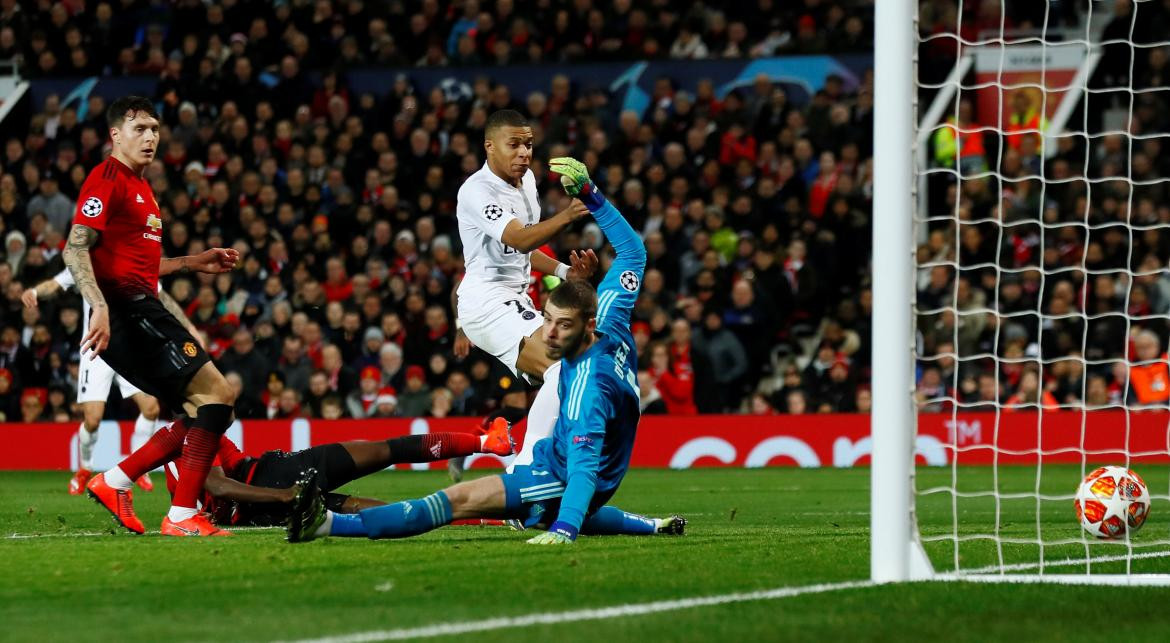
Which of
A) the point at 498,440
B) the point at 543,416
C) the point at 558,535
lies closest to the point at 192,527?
the point at 498,440

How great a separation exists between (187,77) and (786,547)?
14584 mm

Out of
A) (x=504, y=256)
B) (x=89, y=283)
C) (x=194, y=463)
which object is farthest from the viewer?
(x=504, y=256)

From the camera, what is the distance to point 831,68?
19.5 m

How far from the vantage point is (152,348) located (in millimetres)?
7805

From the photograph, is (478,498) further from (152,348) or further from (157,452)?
(157,452)

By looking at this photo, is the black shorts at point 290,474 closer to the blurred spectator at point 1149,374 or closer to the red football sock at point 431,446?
the red football sock at point 431,446

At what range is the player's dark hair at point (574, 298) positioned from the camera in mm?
6957

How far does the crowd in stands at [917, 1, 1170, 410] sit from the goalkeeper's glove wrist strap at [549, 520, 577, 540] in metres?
8.26

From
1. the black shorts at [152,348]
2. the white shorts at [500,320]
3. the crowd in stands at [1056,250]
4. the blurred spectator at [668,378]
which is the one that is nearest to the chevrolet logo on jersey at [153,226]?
the black shorts at [152,348]

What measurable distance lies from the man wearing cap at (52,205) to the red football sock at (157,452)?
1118 cm

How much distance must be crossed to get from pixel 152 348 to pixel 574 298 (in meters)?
2.19

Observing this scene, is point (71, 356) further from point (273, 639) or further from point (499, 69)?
point (273, 639)

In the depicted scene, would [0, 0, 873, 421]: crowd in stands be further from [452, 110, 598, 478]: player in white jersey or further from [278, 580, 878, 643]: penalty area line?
[278, 580, 878, 643]: penalty area line

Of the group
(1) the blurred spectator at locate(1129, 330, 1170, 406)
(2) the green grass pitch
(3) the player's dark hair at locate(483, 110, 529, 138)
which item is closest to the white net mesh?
(1) the blurred spectator at locate(1129, 330, 1170, 406)
